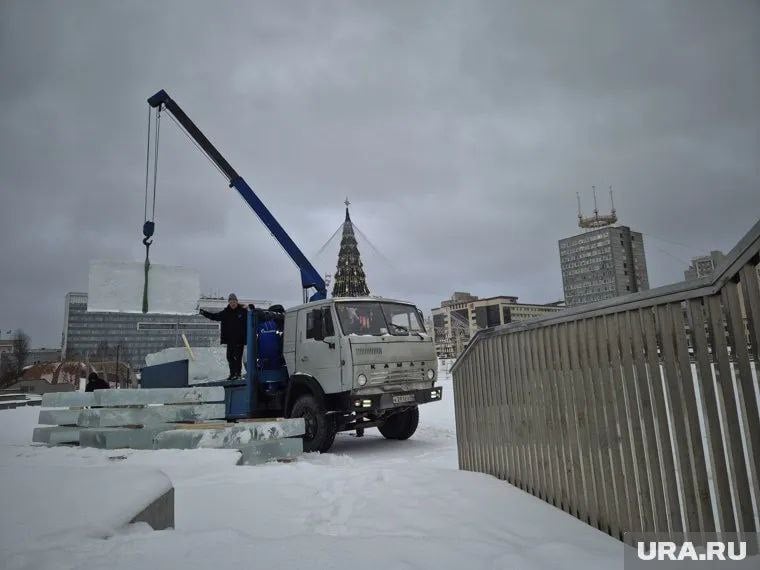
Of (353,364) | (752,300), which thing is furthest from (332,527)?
(353,364)

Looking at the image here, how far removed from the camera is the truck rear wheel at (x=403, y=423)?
840cm

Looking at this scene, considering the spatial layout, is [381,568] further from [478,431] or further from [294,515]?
[478,431]

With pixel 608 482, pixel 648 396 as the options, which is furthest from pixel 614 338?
pixel 608 482

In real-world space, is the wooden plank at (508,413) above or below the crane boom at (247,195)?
below

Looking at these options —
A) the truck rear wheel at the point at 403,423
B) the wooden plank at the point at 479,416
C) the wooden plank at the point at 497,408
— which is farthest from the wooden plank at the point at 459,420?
the truck rear wheel at the point at 403,423

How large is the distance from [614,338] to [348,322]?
190 inches

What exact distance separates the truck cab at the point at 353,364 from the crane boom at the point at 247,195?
3.75m

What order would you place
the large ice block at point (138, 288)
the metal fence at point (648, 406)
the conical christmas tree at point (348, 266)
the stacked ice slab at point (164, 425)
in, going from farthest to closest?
the conical christmas tree at point (348, 266) < the large ice block at point (138, 288) < the stacked ice slab at point (164, 425) < the metal fence at point (648, 406)

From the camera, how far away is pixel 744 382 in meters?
2.13

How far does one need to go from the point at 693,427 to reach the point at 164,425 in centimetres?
652

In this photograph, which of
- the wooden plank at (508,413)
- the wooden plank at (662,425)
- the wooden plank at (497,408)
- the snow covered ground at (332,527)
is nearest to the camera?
the snow covered ground at (332,527)

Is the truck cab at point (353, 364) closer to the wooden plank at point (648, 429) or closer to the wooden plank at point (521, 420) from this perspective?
the wooden plank at point (521, 420)

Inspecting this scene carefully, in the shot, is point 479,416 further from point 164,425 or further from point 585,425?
point 164,425

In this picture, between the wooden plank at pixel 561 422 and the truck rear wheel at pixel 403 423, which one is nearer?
the wooden plank at pixel 561 422
